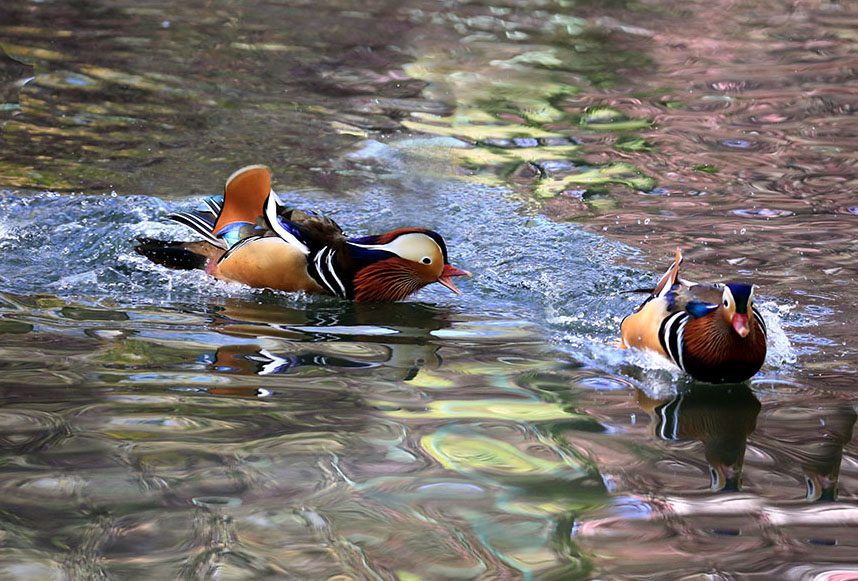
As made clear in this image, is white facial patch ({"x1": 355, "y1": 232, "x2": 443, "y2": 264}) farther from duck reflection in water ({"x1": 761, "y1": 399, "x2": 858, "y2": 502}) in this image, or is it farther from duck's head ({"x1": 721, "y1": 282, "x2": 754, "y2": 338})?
duck reflection in water ({"x1": 761, "y1": 399, "x2": 858, "y2": 502})

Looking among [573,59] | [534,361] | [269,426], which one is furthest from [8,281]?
[573,59]

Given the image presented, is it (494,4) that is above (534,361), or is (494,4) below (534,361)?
above

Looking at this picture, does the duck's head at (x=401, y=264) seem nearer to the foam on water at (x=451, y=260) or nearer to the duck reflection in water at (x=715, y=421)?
the foam on water at (x=451, y=260)

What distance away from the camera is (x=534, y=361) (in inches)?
161

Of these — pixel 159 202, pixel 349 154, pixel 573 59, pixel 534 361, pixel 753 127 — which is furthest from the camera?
pixel 573 59

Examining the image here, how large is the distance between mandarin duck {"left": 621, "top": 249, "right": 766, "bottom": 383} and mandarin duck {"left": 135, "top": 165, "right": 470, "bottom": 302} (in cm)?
126

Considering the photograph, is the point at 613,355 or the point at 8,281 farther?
the point at 8,281

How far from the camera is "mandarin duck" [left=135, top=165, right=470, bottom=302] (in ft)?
15.9

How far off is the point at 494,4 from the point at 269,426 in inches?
459

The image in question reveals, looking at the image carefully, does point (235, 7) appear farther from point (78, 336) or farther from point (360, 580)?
point (360, 580)

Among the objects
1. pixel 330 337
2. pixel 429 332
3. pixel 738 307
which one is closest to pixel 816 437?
pixel 738 307

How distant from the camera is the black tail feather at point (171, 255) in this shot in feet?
16.8

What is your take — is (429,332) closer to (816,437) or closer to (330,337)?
(330,337)

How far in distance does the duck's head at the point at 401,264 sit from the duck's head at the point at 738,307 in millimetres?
1541
